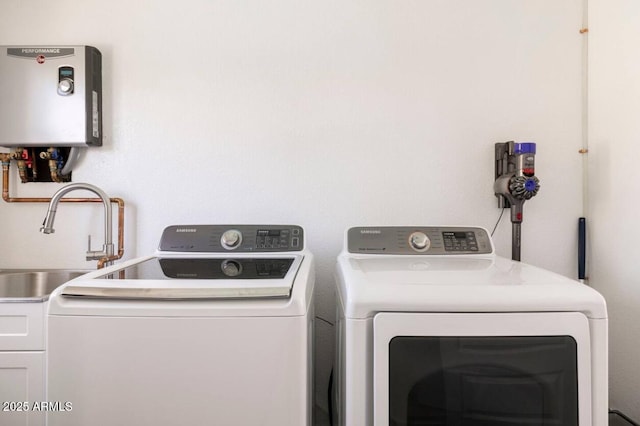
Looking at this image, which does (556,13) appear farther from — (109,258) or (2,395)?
(2,395)

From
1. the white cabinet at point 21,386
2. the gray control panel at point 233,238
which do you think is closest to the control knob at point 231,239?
the gray control panel at point 233,238

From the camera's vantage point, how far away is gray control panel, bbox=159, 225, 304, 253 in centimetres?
138

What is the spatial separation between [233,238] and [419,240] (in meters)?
0.71

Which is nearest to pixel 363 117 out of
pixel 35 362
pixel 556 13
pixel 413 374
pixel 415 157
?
pixel 415 157

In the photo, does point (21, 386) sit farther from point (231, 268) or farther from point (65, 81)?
point (65, 81)

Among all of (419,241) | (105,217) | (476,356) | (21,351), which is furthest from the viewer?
(105,217)

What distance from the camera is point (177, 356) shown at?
81 centimetres

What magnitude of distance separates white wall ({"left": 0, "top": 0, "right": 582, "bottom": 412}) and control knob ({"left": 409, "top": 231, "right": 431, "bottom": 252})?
0.84 feet

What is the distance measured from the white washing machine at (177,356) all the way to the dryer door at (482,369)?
0.70 ft

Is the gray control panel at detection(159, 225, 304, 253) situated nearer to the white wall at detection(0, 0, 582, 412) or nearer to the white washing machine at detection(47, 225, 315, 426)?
the white wall at detection(0, 0, 582, 412)

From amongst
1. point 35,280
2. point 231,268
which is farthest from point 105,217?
point 231,268

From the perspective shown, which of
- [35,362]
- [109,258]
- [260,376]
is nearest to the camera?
[260,376]

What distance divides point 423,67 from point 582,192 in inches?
35.7

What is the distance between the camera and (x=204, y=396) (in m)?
0.82
